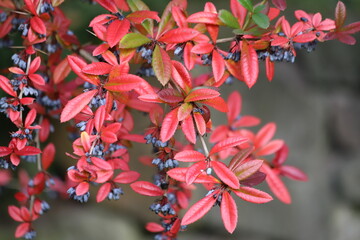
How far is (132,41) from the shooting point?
69cm

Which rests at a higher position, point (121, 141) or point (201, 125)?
point (201, 125)

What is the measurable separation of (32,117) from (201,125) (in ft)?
0.96

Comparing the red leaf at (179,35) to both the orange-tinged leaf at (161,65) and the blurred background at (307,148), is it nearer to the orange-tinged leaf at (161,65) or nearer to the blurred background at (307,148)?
the orange-tinged leaf at (161,65)

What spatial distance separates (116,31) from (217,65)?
0.18m

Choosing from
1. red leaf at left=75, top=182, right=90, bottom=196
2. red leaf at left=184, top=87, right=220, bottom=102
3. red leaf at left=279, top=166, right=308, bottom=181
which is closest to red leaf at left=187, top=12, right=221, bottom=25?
red leaf at left=184, top=87, right=220, bottom=102

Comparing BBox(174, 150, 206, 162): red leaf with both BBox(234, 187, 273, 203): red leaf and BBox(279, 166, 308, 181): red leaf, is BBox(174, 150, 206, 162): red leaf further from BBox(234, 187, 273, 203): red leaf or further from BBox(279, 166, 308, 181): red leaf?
BBox(279, 166, 308, 181): red leaf

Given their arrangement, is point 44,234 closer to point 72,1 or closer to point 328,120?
point 72,1

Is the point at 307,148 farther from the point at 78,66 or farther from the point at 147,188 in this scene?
the point at 78,66

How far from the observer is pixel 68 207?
229 centimetres

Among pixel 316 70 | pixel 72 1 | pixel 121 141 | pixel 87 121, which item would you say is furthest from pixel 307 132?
pixel 87 121

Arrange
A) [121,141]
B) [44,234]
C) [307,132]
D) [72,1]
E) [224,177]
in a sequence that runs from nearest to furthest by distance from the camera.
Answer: [224,177] → [121,141] → [72,1] → [307,132] → [44,234]

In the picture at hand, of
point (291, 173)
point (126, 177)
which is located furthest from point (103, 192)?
point (291, 173)

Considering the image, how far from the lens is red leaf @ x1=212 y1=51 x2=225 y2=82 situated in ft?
2.41

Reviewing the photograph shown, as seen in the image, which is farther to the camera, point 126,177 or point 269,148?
point 269,148
